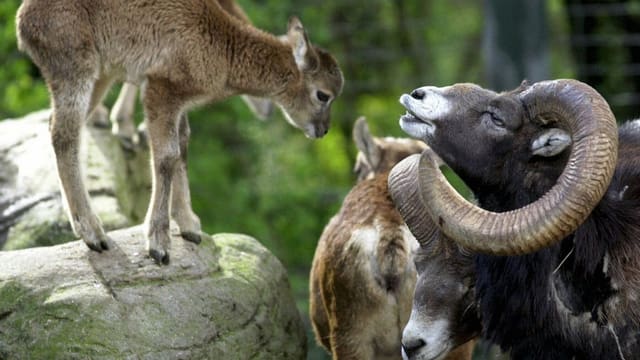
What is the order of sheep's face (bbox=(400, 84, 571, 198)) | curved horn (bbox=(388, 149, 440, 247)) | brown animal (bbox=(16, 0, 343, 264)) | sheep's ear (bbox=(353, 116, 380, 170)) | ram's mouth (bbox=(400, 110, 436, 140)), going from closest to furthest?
sheep's face (bbox=(400, 84, 571, 198)), ram's mouth (bbox=(400, 110, 436, 140)), curved horn (bbox=(388, 149, 440, 247)), brown animal (bbox=(16, 0, 343, 264)), sheep's ear (bbox=(353, 116, 380, 170))

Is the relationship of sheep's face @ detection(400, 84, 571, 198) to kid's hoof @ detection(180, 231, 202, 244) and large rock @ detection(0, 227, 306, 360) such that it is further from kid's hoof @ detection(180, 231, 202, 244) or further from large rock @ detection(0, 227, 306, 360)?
kid's hoof @ detection(180, 231, 202, 244)

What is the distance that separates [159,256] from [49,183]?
2.08m

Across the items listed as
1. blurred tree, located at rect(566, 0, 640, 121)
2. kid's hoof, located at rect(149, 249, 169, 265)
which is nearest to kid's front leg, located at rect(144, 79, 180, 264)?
kid's hoof, located at rect(149, 249, 169, 265)

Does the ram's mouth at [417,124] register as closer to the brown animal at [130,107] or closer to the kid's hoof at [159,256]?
the kid's hoof at [159,256]

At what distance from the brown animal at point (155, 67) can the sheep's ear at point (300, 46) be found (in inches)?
0.4

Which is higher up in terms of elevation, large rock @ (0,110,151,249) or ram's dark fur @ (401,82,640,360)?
ram's dark fur @ (401,82,640,360)

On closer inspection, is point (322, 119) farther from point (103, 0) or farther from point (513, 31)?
point (513, 31)

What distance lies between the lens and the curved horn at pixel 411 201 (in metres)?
7.73

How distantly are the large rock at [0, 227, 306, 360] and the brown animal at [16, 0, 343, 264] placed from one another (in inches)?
7.3

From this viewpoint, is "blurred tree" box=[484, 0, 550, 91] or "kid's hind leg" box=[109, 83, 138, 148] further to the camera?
"blurred tree" box=[484, 0, 550, 91]

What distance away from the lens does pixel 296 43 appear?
9.43 m

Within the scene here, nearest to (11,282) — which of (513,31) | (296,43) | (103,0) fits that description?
(103,0)

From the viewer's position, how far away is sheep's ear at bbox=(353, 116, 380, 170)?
32.7ft

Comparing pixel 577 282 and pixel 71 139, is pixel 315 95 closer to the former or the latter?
pixel 71 139
